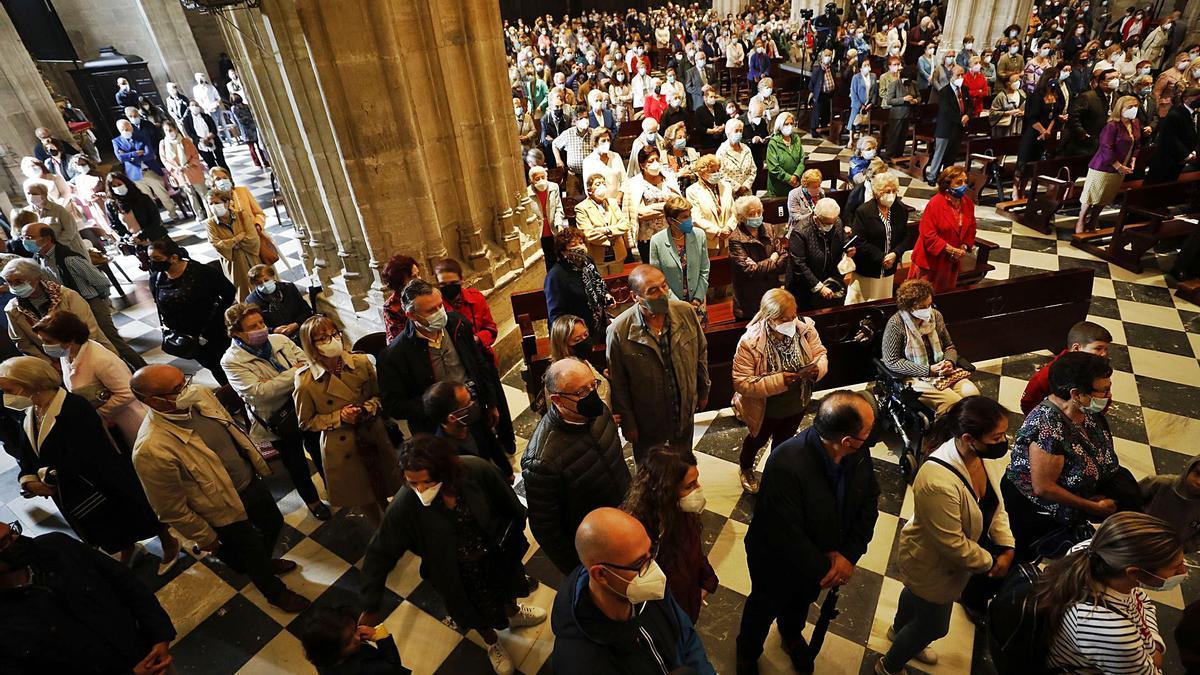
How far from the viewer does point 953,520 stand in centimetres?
228

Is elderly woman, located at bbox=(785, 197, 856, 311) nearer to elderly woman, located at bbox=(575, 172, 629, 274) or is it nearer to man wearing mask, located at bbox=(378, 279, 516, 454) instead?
elderly woman, located at bbox=(575, 172, 629, 274)

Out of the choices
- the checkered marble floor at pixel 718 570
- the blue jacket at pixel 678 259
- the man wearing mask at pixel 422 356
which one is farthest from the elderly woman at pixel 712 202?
the man wearing mask at pixel 422 356

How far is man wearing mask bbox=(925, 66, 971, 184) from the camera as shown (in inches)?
337

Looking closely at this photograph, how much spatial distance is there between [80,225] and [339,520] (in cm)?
794

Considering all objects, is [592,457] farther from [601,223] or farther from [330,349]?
[601,223]

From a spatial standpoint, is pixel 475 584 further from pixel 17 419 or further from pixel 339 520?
pixel 17 419

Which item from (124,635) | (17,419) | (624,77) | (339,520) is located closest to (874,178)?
(339,520)

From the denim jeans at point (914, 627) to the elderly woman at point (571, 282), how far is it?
2373mm

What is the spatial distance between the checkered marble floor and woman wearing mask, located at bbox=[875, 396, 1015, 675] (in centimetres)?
64

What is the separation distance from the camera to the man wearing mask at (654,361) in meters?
3.11

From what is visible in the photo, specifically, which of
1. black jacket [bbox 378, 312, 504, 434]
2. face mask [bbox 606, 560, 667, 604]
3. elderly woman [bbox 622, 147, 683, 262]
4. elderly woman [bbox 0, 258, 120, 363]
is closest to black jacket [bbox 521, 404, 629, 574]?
face mask [bbox 606, 560, 667, 604]

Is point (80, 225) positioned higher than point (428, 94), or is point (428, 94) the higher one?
point (428, 94)

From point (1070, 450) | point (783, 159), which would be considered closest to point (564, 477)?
point (1070, 450)

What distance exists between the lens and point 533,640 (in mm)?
3148
